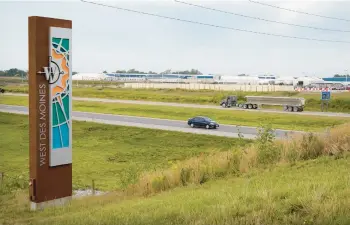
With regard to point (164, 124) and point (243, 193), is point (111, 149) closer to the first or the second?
point (164, 124)

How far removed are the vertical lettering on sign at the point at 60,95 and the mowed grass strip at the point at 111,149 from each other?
15.9 ft

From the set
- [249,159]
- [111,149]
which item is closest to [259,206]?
[249,159]

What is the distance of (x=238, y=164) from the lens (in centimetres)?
1382

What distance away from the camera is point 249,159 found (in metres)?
13.9

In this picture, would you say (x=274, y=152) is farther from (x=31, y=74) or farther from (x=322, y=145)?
(x=31, y=74)

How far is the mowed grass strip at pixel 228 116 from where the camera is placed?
4477 centimetres

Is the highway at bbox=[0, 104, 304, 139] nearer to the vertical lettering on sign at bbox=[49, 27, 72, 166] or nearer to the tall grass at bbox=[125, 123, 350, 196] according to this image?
the tall grass at bbox=[125, 123, 350, 196]

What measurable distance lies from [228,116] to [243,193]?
146ft

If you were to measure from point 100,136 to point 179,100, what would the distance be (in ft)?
122

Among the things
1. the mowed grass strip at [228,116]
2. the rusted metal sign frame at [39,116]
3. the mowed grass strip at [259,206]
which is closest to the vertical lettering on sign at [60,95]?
the rusted metal sign frame at [39,116]

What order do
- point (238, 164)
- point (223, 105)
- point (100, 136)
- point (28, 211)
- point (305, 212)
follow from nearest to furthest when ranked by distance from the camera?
Result: point (305, 212)
point (28, 211)
point (238, 164)
point (100, 136)
point (223, 105)

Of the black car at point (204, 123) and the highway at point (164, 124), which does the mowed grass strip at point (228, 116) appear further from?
the black car at point (204, 123)

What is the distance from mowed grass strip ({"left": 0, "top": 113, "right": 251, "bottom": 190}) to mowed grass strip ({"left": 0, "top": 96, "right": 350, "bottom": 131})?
30.2ft

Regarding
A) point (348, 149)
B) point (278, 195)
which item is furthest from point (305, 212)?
point (348, 149)
